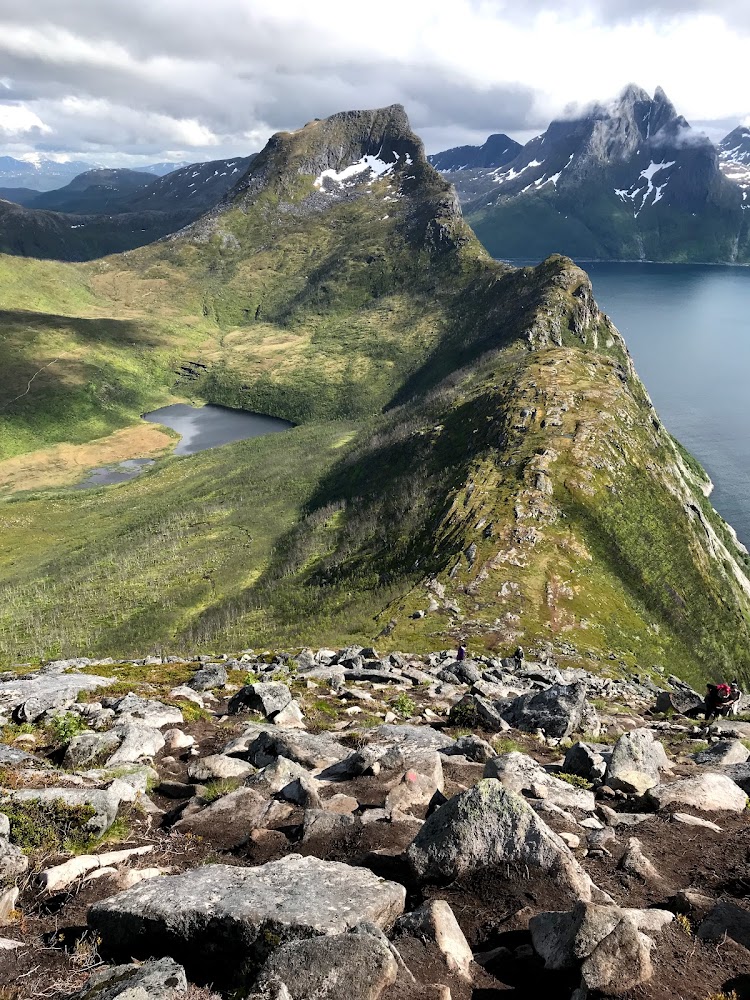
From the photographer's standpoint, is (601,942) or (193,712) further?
(193,712)

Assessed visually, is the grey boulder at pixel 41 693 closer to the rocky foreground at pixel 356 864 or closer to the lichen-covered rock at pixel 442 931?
→ the rocky foreground at pixel 356 864

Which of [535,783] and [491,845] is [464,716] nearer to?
[535,783]

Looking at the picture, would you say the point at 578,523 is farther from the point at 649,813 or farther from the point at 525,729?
the point at 649,813

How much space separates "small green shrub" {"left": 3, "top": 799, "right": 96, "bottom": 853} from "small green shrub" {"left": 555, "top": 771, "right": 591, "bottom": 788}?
1639 centimetres

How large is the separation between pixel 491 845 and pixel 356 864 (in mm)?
3730

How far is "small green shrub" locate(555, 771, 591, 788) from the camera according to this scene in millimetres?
23641

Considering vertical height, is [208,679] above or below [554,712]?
below

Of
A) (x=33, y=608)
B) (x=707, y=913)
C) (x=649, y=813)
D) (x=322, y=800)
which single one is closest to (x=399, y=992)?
(x=707, y=913)

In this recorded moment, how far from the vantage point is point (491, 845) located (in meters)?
15.4

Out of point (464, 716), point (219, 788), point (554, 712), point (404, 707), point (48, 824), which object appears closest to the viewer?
point (48, 824)

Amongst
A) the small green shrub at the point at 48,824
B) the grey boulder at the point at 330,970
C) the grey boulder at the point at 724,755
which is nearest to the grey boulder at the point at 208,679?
the small green shrub at the point at 48,824

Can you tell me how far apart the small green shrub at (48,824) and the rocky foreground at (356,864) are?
60mm

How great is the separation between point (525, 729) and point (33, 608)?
192554mm

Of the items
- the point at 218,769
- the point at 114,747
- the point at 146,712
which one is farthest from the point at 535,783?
the point at 146,712
